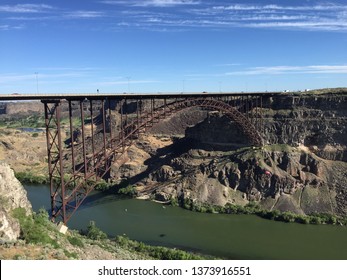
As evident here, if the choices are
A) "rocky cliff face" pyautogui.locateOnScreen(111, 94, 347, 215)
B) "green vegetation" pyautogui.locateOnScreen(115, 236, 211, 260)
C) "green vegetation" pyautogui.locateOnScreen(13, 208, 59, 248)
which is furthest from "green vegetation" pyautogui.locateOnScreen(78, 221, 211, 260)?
"rocky cliff face" pyautogui.locateOnScreen(111, 94, 347, 215)

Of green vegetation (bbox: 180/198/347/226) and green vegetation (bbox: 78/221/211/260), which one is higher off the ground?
green vegetation (bbox: 78/221/211/260)

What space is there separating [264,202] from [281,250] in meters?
11.5

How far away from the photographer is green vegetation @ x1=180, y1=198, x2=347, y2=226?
119ft

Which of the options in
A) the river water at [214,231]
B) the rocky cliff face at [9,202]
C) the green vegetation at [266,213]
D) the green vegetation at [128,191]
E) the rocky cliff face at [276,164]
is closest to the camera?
the rocky cliff face at [9,202]

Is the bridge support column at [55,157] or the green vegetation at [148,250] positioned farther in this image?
the green vegetation at [148,250]

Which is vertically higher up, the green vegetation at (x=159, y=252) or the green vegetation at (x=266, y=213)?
the green vegetation at (x=159, y=252)

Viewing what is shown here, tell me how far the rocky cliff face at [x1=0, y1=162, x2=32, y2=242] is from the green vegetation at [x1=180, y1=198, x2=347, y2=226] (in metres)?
23.9

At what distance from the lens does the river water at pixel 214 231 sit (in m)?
29.8

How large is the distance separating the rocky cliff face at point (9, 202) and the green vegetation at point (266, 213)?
2390 centimetres

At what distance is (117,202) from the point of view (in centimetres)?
4375

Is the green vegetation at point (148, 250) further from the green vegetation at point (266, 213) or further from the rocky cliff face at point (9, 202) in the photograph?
the green vegetation at point (266, 213)

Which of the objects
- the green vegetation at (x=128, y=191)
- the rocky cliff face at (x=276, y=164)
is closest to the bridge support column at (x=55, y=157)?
the rocky cliff face at (x=276, y=164)

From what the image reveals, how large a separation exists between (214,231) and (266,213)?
714cm

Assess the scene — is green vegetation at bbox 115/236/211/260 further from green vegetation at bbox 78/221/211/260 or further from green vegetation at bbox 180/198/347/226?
green vegetation at bbox 180/198/347/226
